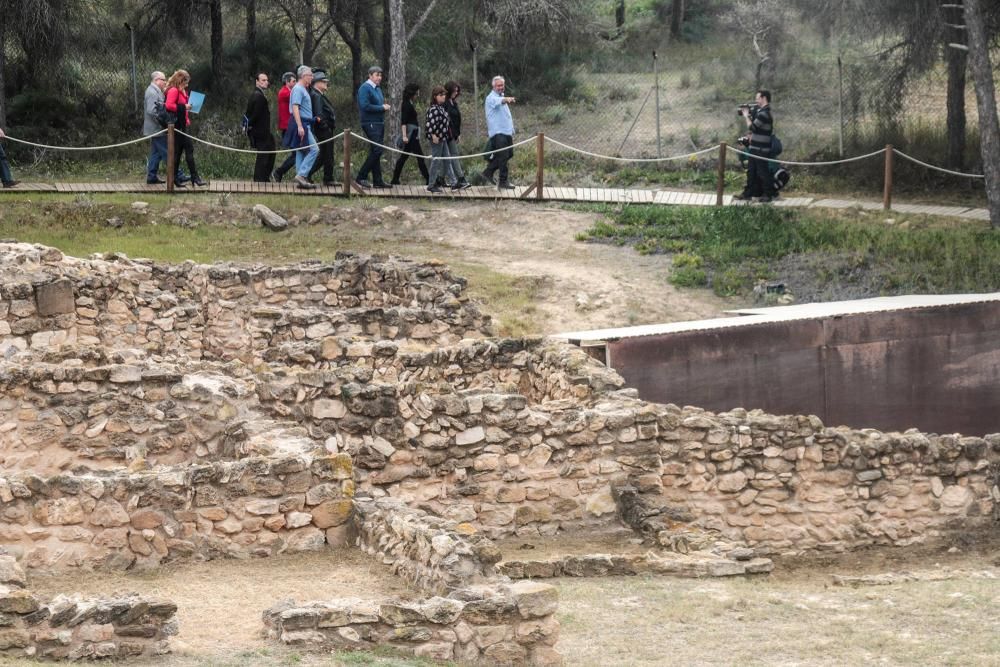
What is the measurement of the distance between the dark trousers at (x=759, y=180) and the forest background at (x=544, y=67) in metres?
2.31

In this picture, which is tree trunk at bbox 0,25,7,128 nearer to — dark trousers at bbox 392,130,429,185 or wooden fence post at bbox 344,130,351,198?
wooden fence post at bbox 344,130,351,198

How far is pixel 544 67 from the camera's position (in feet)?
103

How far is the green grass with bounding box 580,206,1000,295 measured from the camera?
19.5 m

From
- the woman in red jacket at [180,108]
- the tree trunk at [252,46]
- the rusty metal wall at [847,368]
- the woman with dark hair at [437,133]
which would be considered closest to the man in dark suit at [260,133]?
the woman in red jacket at [180,108]

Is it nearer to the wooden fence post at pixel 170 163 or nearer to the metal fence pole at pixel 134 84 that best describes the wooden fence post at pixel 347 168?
the wooden fence post at pixel 170 163

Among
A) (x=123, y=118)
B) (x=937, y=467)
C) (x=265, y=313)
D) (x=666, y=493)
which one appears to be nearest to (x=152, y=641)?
(x=666, y=493)

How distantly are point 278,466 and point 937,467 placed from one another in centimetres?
544

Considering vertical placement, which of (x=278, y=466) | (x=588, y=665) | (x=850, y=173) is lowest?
(x=588, y=665)

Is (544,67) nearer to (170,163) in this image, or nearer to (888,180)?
(888,180)

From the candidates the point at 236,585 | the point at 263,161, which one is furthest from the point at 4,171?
the point at 236,585

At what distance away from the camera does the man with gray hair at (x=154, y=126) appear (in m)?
21.9

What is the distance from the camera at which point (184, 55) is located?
29938 mm

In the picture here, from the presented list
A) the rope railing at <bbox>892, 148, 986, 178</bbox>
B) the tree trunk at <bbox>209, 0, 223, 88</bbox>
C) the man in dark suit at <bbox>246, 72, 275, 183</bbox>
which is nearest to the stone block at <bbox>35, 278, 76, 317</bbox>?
the man in dark suit at <bbox>246, 72, 275, 183</bbox>

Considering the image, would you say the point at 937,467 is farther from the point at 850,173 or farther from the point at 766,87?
the point at 766,87
